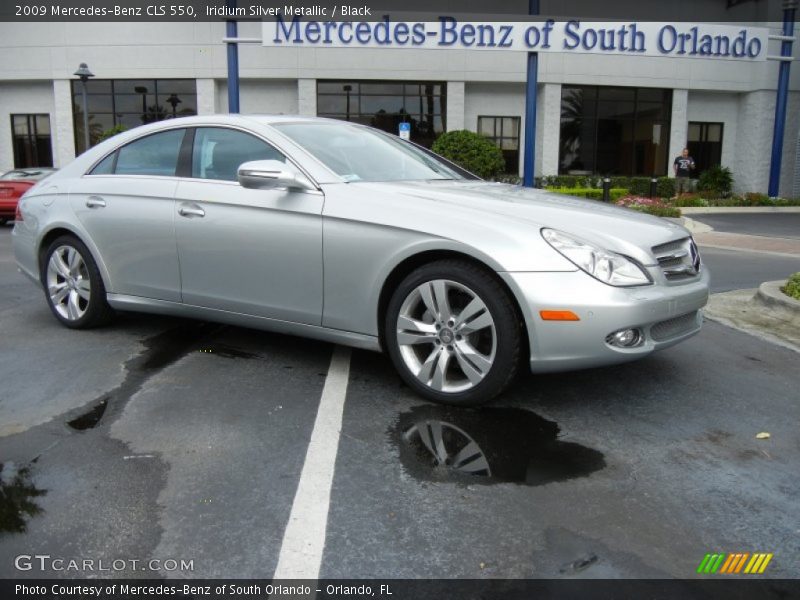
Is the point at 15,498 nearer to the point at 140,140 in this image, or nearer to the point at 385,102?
the point at 140,140

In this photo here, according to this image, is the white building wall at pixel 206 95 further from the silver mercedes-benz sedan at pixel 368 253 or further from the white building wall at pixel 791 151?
the silver mercedes-benz sedan at pixel 368 253

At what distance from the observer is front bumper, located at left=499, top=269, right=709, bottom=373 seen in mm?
3514

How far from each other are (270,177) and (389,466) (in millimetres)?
1874

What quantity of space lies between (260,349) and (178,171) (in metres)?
1.32

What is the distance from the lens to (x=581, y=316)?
3512 mm

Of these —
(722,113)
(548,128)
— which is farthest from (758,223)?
(722,113)

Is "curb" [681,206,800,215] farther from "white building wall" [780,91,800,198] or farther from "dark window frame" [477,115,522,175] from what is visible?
"dark window frame" [477,115,522,175]

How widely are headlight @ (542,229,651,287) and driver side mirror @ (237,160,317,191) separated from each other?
4.81 feet

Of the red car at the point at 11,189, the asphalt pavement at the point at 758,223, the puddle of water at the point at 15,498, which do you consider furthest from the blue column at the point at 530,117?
the puddle of water at the point at 15,498

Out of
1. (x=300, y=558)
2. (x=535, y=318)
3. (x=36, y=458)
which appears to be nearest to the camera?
(x=300, y=558)

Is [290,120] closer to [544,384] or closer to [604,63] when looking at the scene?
[544,384]

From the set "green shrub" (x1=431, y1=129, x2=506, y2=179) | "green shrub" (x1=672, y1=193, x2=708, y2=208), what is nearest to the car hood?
"green shrub" (x1=431, y1=129, x2=506, y2=179)

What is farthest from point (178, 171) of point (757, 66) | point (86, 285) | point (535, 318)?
point (757, 66)

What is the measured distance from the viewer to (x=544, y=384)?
14.2ft
